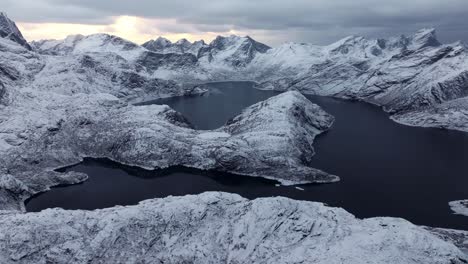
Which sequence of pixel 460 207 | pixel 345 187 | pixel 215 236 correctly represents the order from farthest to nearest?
1. pixel 345 187
2. pixel 460 207
3. pixel 215 236

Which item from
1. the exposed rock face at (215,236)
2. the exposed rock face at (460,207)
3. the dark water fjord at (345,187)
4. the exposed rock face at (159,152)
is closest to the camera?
the exposed rock face at (215,236)

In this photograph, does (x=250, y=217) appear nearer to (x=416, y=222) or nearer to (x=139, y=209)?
(x=139, y=209)

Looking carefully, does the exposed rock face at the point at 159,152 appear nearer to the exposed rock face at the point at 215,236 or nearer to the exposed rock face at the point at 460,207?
the exposed rock face at the point at 460,207

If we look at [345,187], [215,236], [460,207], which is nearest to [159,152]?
[345,187]

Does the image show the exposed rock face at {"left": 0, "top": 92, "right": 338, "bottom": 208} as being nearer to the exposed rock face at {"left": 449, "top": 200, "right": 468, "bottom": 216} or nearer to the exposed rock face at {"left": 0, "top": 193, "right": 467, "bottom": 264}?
the exposed rock face at {"left": 449, "top": 200, "right": 468, "bottom": 216}

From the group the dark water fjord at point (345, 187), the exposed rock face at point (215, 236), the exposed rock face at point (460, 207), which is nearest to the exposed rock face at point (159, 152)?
the dark water fjord at point (345, 187)

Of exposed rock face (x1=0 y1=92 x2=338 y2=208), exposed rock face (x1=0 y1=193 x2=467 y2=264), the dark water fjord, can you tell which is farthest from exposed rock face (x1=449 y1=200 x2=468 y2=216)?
exposed rock face (x1=0 y1=193 x2=467 y2=264)

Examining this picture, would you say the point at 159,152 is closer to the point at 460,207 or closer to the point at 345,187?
the point at 345,187
